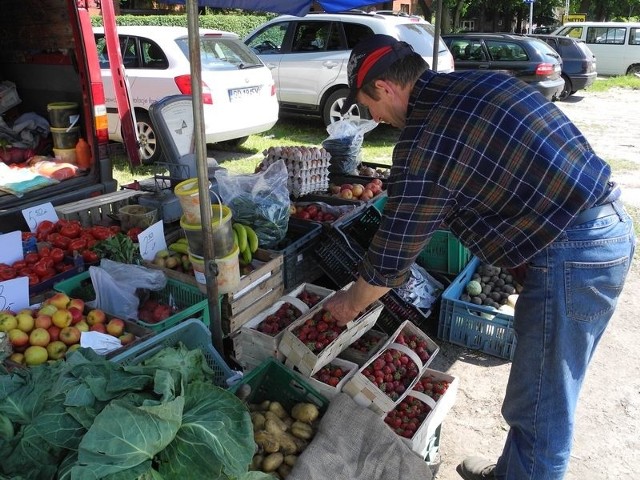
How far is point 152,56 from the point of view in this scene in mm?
7594

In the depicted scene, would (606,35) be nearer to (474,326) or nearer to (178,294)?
(474,326)

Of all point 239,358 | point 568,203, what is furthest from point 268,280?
point 568,203

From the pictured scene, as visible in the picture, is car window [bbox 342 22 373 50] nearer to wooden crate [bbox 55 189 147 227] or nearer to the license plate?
the license plate

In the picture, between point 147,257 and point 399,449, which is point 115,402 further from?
point 147,257

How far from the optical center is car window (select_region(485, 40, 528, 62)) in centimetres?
1186

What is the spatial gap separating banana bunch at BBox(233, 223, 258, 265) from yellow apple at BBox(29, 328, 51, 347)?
3.86 feet

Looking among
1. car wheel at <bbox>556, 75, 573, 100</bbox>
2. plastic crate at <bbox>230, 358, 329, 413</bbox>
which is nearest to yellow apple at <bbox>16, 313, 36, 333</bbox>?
plastic crate at <bbox>230, 358, 329, 413</bbox>

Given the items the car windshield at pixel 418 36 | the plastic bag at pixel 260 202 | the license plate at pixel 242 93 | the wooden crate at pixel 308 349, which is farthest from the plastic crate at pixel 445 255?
the car windshield at pixel 418 36

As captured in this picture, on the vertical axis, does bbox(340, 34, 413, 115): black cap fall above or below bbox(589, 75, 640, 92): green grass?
above

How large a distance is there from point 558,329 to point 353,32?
8.22 metres

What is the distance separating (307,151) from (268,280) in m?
1.65

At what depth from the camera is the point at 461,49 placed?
1251 cm

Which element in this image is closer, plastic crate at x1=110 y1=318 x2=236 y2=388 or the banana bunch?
plastic crate at x1=110 y1=318 x2=236 y2=388

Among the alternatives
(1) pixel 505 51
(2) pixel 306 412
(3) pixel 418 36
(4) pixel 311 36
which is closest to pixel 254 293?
(2) pixel 306 412
